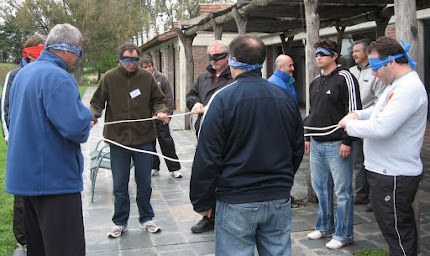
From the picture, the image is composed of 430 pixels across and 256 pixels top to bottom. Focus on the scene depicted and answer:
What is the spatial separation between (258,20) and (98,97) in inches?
246

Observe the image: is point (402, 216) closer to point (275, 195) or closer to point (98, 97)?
point (275, 195)

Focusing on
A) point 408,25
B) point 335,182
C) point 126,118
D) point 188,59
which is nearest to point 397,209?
point 335,182

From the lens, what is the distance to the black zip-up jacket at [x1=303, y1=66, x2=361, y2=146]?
421cm

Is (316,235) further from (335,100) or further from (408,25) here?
(408,25)

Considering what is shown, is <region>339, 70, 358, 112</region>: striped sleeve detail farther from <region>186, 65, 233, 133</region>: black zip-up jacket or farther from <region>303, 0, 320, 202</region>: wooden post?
<region>303, 0, 320, 202</region>: wooden post

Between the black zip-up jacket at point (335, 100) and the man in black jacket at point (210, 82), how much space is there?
873 millimetres

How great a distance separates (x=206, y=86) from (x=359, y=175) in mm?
2425

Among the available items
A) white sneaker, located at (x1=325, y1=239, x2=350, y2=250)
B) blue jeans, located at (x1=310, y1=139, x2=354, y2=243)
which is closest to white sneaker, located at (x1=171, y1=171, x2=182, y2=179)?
blue jeans, located at (x1=310, y1=139, x2=354, y2=243)

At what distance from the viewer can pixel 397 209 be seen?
3.23 metres

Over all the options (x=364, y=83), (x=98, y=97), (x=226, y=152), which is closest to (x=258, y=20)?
(x=364, y=83)

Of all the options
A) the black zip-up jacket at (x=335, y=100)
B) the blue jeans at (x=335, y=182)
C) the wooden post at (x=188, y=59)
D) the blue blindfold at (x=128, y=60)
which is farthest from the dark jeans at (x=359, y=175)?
the wooden post at (x=188, y=59)

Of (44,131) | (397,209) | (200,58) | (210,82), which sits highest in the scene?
(200,58)

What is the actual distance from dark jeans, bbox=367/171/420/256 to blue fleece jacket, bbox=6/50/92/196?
6.83 feet

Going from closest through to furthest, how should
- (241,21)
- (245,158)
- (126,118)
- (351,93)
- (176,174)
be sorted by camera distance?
1. (245,158)
2. (351,93)
3. (126,118)
4. (176,174)
5. (241,21)
